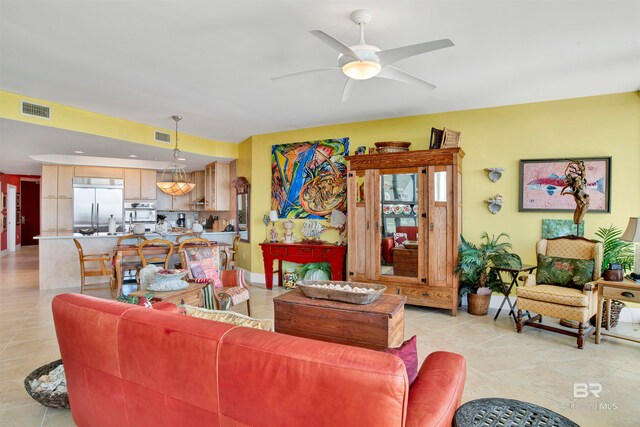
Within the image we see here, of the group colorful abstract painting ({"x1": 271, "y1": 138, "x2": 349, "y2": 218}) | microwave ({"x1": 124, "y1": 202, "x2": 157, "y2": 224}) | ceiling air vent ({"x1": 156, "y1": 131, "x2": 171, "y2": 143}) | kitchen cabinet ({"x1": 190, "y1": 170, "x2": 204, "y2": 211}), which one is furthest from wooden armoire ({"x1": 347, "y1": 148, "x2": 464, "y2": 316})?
microwave ({"x1": 124, "y1": 202, "x2": 157, "y2": 224})

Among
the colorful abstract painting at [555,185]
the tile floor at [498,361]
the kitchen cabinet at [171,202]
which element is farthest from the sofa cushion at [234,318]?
the kitchen cabinet at [171,202]

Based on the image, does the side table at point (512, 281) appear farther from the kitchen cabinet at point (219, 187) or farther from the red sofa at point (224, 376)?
the kitchen cabinet at point (219, 187)

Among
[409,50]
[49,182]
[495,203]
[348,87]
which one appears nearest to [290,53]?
[348,87]

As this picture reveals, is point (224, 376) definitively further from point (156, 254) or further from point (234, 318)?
point (156, 254)

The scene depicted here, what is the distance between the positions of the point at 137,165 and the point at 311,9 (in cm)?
690

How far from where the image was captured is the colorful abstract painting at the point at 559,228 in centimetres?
416

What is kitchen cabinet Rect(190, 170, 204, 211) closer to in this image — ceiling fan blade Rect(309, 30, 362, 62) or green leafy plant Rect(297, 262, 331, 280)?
green leafy plant Rect(297, 262, 331, 280)

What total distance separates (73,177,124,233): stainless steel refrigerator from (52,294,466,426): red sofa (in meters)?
6.70

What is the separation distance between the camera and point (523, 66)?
334cm

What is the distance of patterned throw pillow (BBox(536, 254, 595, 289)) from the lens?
3.54 meters

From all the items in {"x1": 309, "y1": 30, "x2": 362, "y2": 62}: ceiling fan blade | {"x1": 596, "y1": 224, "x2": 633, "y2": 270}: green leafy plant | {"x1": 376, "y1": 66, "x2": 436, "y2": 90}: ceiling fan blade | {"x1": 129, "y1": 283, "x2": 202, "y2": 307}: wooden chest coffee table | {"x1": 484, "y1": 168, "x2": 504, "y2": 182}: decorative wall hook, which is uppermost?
{"x1": 376, "y1": 66, "x2": 436, "y2": 90}: ceiling fan blade

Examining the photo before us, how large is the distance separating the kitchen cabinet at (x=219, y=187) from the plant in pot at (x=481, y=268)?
4886 mm

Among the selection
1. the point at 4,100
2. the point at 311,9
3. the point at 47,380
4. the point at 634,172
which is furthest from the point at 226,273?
the point at 634,172

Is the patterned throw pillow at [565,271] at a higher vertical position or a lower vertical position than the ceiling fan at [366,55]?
lower
